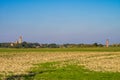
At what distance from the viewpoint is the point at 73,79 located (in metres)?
23.9

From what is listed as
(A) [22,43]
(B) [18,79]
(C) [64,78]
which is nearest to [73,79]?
(C) [64,78]

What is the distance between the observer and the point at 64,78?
24.3 m

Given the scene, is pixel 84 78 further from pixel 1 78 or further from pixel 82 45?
pixel 82 45

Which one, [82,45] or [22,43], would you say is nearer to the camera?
[22,43]

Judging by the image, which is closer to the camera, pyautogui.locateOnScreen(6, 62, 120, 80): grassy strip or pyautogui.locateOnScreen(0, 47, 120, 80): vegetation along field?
pyautogui.locateOnScreen(6, 62, 120, 80): grassy strip

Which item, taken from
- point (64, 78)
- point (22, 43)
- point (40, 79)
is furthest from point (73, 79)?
point (22, 43)

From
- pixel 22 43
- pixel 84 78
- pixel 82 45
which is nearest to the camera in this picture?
pixel 84 78

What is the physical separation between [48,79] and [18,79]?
89.7 inches

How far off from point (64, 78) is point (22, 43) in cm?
15232

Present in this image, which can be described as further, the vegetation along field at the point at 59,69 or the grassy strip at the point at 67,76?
the vegetation along field at the point at 59,69

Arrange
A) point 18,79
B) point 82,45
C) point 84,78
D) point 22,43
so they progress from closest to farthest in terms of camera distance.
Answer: point 18,79 → point 84,78 → point 22,43 → point 82,45

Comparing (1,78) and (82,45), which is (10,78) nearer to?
(1,78)

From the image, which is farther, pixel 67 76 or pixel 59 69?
pixel 59 69

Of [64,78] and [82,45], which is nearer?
[64,78]
